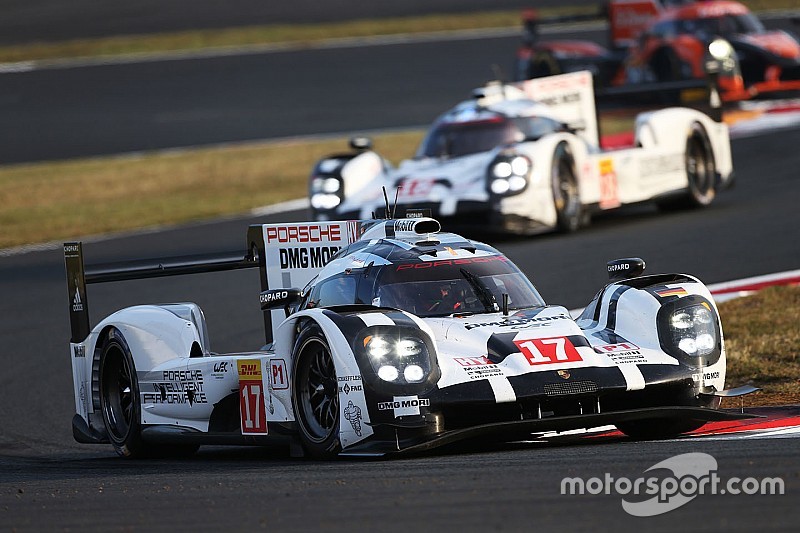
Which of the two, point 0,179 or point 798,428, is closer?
point 798,428

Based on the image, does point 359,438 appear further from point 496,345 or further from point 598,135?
point 598,135

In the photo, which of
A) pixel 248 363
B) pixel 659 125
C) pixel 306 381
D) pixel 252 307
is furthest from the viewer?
pixel 659 125

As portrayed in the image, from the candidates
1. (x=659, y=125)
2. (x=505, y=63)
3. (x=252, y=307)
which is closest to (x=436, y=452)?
(x=252, y=307)

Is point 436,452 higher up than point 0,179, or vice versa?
point 0,179

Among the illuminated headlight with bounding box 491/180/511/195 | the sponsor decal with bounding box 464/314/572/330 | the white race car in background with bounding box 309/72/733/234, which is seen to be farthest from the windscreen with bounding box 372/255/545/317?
the illuminated headlight with bounding box 491/180/511/195

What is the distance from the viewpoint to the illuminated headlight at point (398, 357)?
7176 millimetres

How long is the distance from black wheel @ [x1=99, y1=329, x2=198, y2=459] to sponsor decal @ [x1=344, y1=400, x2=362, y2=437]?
242 cm

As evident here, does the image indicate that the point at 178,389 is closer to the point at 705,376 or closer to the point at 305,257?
the point at 305,257

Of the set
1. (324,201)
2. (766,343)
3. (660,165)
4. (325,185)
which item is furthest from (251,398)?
(660,165)

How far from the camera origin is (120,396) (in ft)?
31.8

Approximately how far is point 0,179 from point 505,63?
1187 centimetres

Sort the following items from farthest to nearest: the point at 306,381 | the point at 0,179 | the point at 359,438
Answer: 1. the point at 0,179
2. the point at 306,381
3. the point at 359,438

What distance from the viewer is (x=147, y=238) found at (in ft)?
63.3

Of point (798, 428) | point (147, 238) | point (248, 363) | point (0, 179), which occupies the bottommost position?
point (798, 428)
